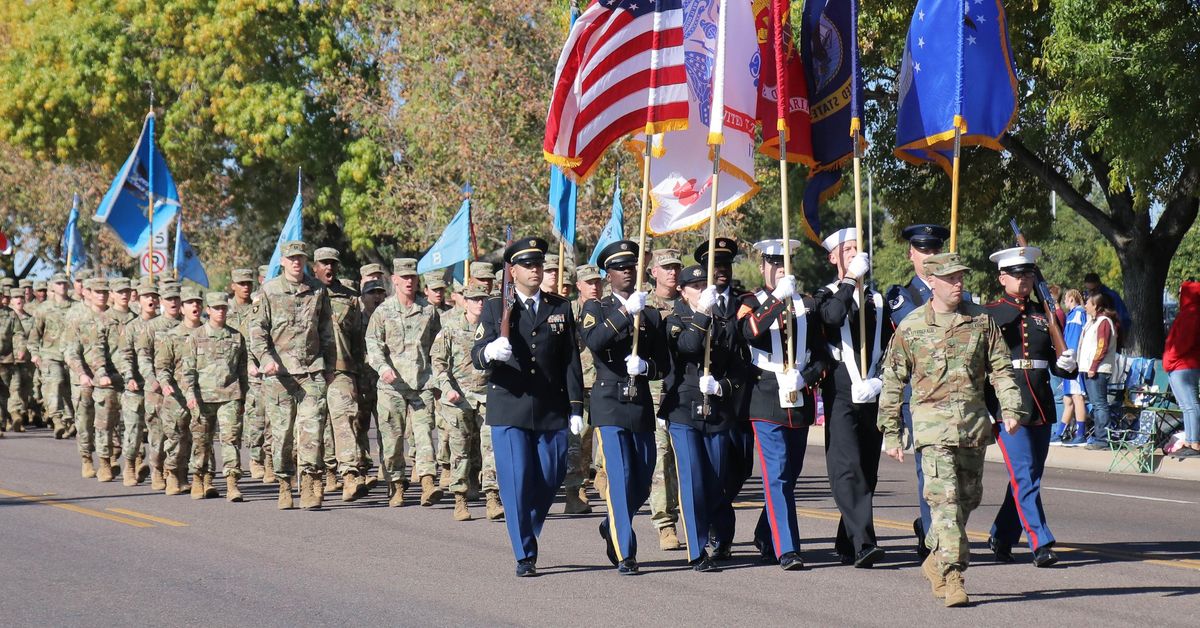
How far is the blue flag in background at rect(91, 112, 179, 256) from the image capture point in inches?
819

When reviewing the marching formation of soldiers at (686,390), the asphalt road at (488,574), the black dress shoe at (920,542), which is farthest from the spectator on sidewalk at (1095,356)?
the black dress shoe at (920,542)

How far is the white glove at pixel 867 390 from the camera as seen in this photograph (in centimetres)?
944

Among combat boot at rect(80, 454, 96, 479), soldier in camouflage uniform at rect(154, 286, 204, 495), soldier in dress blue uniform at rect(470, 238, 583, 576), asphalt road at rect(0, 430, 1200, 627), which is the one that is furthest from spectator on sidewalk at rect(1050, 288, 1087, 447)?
combat boot at rect(80, 454, 96, 479)

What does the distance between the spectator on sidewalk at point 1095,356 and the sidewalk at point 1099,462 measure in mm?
456

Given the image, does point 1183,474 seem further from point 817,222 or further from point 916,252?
point 916,252

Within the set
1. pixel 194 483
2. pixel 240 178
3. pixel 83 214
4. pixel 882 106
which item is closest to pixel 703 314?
pixel 194 483

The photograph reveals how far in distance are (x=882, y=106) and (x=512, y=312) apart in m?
16.1

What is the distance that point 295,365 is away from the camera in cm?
1339

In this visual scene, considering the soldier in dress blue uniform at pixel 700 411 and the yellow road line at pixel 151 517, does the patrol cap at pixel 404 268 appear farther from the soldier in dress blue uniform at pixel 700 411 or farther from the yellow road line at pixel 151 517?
the soldier in dress blue uniform at pixel 700 411

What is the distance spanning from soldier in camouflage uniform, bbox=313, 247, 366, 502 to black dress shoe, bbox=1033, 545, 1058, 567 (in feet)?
19.7

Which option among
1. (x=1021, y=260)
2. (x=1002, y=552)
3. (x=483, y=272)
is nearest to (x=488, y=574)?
(x=1002, y=552)

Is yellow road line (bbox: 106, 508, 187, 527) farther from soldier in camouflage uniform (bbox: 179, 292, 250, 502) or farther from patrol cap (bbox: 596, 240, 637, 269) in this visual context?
patrol cap (bbox: 596, 240, 637, 269)

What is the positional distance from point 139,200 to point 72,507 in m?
8.58

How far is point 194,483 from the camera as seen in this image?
46.6ft
